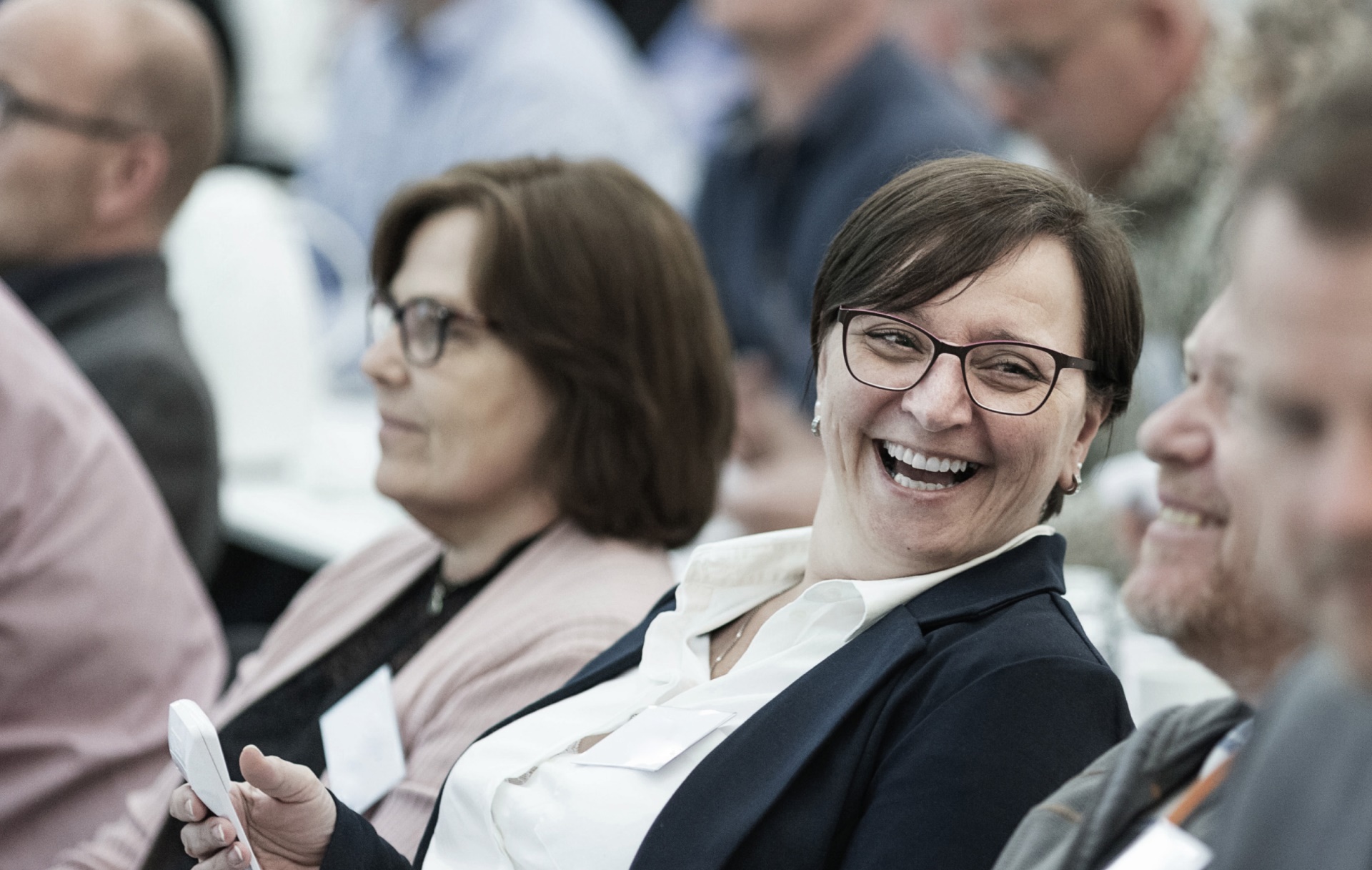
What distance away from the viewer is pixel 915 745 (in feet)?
4.23

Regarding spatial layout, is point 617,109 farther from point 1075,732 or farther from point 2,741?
point 1075,732

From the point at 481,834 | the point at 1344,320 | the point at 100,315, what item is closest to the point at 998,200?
the point at 1344,320

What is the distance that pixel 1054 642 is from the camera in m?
1.32

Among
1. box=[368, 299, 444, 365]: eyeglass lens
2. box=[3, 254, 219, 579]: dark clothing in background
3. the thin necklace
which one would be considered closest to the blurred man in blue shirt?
box=[3, 254, 219, 579]: dark clothing in background

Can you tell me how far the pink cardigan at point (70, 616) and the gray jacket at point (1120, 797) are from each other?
1.45 meters

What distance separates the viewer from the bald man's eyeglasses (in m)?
2.92

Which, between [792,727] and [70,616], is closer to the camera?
[792,727]

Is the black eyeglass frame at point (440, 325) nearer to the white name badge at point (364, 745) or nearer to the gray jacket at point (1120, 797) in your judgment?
the white name badge at point (364, 745)

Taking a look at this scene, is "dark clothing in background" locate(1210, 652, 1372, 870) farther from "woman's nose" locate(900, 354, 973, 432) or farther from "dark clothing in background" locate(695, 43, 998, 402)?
"dark clothing in background" locate(695, 43, 998, 402)

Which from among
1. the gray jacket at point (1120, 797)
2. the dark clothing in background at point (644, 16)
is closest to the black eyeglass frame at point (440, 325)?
the gray jacket at point (1120, 797)

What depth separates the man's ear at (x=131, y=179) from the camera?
9.89ft

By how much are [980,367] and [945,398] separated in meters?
0.05

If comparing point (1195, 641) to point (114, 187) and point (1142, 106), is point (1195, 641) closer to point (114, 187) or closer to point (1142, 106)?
point (1142, 106)

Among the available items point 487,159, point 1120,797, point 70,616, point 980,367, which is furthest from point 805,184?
point 1120,797
